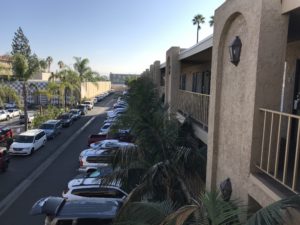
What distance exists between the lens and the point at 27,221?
460 inches

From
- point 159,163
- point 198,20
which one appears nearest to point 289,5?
point 159,163

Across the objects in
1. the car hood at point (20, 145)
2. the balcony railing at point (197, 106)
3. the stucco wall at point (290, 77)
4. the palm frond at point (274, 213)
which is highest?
the stucco wall at point (290, 77)

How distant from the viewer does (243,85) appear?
5.36 m

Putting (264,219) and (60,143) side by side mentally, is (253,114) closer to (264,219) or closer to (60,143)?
(264,219)

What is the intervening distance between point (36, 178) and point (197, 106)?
428 inches

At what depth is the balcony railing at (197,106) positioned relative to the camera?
8984 mm

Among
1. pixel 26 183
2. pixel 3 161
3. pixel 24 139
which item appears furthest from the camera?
pixel 24 139

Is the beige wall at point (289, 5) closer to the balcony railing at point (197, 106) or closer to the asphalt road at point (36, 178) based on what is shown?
the balcony railing at point (197, 106)

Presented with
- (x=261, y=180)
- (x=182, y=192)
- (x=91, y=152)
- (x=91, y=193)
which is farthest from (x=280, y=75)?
(x=91, y=152)

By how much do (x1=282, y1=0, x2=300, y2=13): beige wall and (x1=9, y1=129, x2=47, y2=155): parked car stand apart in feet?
66.5

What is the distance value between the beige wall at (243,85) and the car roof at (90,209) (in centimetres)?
387

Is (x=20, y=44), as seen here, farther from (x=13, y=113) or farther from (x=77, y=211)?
(x=77, y=211)

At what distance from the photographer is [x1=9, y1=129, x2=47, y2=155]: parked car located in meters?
21.5

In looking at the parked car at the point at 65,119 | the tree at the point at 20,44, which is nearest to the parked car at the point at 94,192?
the parked car at the point at 65,119
